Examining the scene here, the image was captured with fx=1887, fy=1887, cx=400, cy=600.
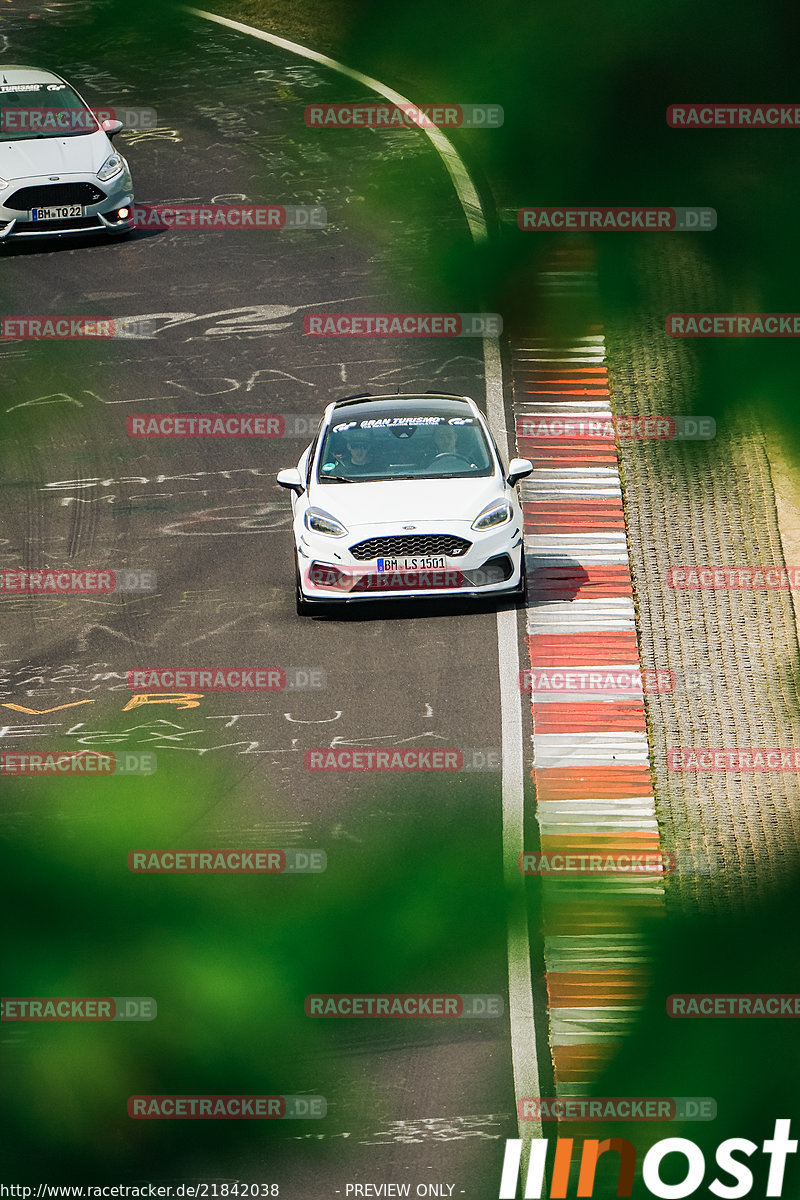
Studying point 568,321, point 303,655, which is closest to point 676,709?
point 303,655

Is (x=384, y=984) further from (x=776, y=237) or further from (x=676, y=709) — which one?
(x=776, y=237)

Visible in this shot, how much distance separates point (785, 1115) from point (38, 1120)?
4.90 m

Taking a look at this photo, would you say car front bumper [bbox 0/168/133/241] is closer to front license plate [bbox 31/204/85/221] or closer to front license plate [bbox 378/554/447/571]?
front license plate [bbox 31/204/85/221]

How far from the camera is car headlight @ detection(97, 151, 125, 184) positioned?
954 inches

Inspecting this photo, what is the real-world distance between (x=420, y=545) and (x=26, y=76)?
1282cm

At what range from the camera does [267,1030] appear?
13.1 metres

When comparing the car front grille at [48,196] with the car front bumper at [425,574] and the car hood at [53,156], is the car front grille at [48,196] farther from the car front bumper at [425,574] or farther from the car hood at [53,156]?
the car front bumper at [425,574]

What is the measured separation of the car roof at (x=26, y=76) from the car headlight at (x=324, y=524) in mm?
11297

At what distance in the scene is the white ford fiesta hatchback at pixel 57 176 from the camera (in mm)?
23953

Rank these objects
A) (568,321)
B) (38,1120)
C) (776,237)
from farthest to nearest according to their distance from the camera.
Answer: (776,237) < (568,321) < (38,1120)

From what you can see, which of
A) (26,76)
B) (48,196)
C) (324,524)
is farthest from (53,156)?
(324,524)

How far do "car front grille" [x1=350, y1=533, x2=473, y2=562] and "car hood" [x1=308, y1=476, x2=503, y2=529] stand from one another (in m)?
0.15

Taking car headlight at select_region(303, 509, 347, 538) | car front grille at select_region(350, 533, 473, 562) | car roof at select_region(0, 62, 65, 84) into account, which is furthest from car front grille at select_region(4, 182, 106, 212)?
car front grille at select_region(350, 533, 473, 562)

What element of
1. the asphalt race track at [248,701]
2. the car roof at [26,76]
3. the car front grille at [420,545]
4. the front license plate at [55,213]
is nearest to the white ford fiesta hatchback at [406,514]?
the car front grille at [420,545]
